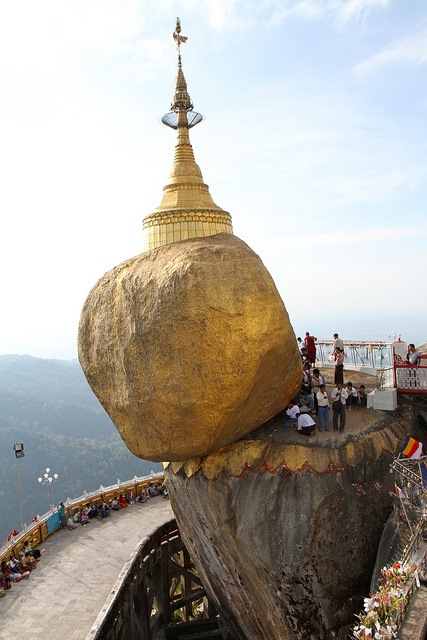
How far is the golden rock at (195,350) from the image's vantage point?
37.7 feet

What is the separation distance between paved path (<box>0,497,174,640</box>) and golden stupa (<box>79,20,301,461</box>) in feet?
24.6

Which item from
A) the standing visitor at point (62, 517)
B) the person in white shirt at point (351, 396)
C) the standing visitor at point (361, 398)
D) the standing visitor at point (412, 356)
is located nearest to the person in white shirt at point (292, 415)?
the person in white shirt at point (351, 396)

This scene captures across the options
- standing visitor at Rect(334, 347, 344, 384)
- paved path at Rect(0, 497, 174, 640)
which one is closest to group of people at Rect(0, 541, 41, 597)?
paved path at Rect(0, 497, 174, 640)

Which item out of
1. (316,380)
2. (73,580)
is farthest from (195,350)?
(73,580)

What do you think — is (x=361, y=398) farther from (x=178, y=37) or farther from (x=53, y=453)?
(x=53, y=453)

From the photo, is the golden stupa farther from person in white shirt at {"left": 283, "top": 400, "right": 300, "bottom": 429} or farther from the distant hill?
the distant hill

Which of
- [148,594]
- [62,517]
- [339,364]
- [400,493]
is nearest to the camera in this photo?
[400,493]

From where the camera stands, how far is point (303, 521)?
1169 centimetres

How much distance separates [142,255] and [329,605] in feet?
31.8

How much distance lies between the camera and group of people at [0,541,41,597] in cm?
1803

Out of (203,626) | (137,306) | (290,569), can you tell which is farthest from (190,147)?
(203,626)

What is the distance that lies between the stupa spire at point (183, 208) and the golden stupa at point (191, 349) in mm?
2009

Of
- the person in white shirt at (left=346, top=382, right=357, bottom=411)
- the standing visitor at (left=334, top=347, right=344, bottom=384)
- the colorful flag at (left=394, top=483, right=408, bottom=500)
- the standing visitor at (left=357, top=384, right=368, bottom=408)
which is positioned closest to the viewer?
the colorful flag at (left=394, top=483, right=408, bottom=500)

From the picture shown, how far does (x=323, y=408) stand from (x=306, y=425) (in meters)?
0.64
